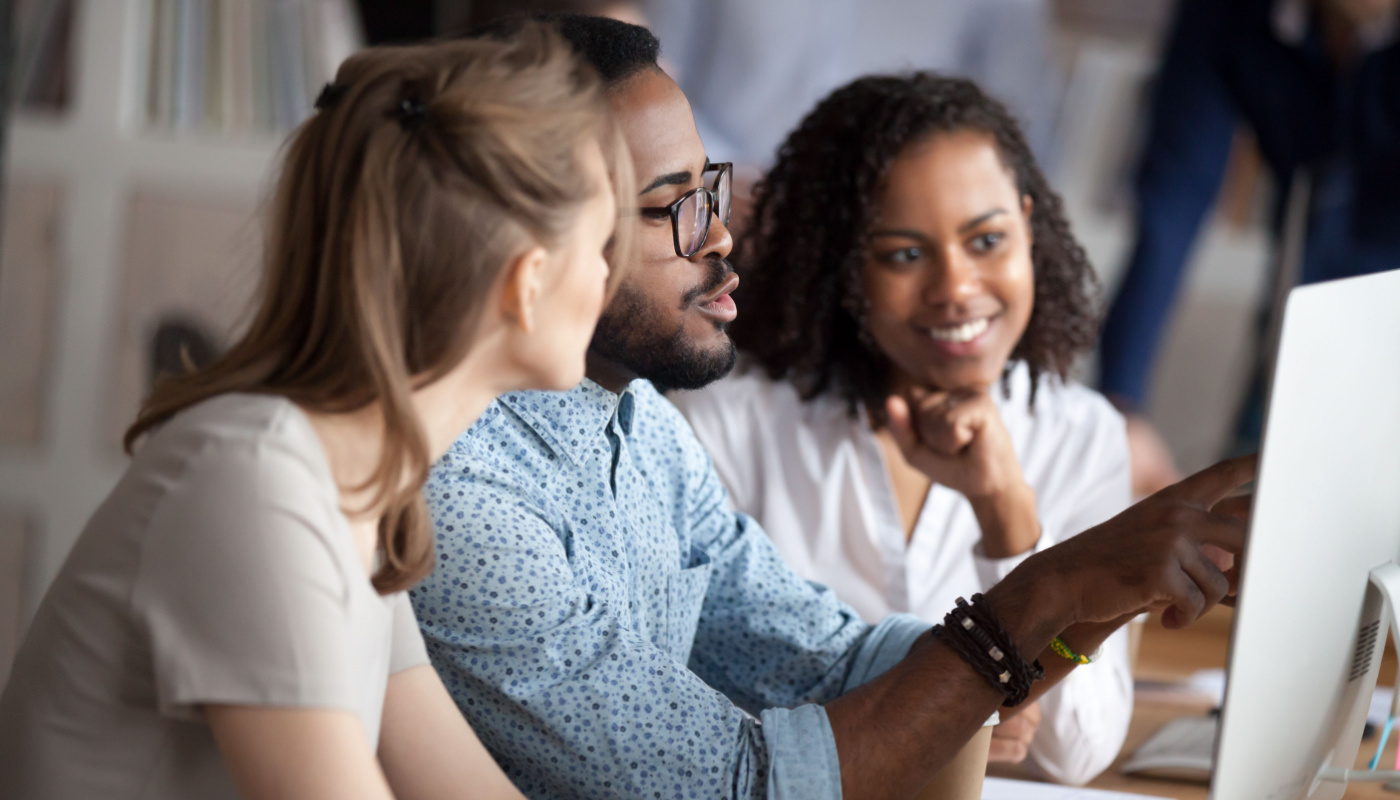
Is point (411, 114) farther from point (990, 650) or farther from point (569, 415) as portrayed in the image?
point (990, 650)

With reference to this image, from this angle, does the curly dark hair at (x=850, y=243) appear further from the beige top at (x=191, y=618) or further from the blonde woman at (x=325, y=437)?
the beige top at (x=191, y=618)

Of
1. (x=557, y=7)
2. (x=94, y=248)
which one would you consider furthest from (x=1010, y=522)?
(x=94, y=248)

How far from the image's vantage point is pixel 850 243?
63.7 inches

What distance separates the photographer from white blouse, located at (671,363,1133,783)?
161 cm

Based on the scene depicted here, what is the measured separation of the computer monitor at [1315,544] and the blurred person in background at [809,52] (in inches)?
86.4

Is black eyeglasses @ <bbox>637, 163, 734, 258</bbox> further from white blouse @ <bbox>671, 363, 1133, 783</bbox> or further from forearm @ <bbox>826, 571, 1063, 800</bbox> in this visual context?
white blouse @ <bbox>671, 363, 1133, 783</bbox>

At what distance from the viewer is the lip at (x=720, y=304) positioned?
1.13m

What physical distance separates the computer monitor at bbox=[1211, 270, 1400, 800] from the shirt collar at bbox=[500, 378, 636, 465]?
549 mm

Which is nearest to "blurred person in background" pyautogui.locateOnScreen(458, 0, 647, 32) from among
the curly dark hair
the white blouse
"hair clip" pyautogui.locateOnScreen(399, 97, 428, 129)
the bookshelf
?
the bookshelf

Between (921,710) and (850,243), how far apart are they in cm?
76

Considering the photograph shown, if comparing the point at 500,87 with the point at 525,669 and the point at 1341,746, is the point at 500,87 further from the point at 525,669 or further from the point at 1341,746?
the point at 1341,746

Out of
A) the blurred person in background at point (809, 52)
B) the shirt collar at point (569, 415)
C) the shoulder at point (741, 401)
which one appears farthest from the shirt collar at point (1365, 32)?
the shirt collar at point (569, 415)

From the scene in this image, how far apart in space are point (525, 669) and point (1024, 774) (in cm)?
59

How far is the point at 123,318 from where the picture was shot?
2.70 m
